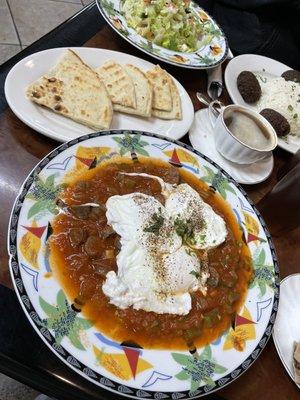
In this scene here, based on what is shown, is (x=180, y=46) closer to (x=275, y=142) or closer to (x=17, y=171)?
(x=275, y=142)

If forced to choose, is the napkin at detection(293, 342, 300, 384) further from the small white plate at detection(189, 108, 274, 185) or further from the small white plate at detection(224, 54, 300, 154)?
the small white plate at detection(224, 54, 300, 154)

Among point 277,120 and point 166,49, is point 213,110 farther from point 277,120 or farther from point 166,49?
point 166,49

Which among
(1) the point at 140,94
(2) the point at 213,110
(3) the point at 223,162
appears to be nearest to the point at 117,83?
(1) the point at 140,94

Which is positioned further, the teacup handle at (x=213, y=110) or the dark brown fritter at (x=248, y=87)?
the dark brown fritter at (x=248, y=87)

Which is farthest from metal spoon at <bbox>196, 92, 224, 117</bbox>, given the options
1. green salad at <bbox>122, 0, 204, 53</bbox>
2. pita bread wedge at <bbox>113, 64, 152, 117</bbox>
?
green salad at <bbox>122, 0, 204, 53</bbox>

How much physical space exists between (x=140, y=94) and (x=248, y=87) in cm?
76

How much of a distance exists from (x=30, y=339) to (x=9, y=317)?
0.11 metres

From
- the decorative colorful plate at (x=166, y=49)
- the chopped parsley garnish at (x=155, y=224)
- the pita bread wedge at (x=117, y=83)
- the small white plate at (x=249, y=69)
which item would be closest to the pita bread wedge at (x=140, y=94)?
the pita bread wedge at (x=117, y=83)

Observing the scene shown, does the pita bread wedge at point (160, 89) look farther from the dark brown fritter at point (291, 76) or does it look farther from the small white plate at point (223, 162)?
the dark brown fritter at point (291, 76)

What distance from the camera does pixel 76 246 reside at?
1.47 metres

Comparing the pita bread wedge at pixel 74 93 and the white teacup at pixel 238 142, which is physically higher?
the pita bread wedge at pixel 74 93

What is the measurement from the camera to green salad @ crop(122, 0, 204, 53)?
99.0 inches

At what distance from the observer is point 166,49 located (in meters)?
2.47

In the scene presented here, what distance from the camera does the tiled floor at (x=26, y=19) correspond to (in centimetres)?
452
